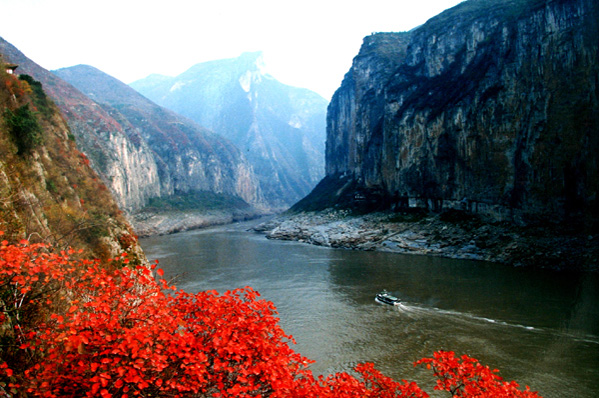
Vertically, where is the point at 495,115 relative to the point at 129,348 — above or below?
above

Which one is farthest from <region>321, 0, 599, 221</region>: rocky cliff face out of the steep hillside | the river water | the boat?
the steep hillside

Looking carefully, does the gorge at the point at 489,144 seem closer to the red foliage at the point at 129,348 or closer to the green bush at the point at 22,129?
the red foliage at the point at 129,348

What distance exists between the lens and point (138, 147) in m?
121

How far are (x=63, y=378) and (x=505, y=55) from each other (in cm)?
6354

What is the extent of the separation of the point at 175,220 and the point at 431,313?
3792 inches

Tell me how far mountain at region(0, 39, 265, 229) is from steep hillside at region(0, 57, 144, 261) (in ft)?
199

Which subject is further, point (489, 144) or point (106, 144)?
point (106, 144)

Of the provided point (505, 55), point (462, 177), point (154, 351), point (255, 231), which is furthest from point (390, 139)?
point (154, 351)

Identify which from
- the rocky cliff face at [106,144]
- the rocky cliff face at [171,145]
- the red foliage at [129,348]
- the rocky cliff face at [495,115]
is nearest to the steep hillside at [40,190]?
the red foliage at [129,348]

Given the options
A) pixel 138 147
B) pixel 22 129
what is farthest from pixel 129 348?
pixel 138 147

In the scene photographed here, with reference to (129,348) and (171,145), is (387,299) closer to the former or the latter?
(129,348)

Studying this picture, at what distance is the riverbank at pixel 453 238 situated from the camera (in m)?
39.8

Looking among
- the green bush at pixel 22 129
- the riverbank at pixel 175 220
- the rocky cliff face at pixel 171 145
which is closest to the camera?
the green bush at pixel 22 129

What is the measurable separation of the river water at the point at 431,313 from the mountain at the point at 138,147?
64139 mm
